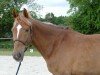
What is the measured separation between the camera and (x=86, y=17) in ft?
150

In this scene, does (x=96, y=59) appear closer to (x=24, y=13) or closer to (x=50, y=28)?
(x=50, y=28)

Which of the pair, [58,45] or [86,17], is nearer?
[58,45]

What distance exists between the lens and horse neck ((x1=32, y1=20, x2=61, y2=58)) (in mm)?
6926

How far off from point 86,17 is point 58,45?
3929cm

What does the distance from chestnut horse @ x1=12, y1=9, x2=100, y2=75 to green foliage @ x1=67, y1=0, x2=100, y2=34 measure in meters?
38.2

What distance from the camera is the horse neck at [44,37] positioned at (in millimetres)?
6926

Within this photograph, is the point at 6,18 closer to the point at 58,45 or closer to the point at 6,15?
the point at 6,15

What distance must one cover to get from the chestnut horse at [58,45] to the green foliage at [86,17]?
125 ft

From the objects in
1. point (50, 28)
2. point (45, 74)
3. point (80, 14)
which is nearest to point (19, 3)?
point (80, 14)

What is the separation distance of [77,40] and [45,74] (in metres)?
5.41

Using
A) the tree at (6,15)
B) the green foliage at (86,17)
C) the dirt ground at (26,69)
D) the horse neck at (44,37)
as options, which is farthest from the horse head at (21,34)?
the tree at (6,15)

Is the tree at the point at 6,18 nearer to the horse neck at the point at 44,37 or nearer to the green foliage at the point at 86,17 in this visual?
the green foliage at the point at 86,17

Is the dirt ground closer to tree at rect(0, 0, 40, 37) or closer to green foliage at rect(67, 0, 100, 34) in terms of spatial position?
green foliage at rect(67, 0, 100, 34)

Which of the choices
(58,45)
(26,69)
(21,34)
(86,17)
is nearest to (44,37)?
(58,45)
